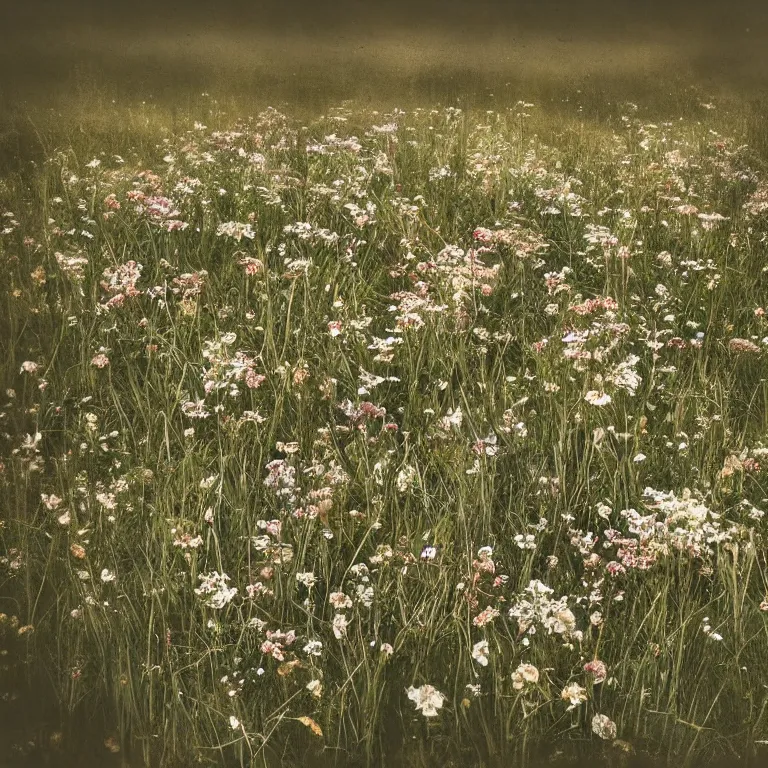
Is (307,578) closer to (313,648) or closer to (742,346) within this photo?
(313,648)

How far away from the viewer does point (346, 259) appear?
6.49 feet

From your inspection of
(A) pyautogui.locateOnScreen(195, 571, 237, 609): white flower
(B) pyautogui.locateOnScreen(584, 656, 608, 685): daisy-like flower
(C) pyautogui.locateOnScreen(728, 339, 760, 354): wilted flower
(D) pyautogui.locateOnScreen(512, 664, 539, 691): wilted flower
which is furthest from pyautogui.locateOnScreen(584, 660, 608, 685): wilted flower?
(C) pyautogui.locateOnScreen(728, 339, 760, 354): wilted flower

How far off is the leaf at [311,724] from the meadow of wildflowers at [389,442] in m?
0.01

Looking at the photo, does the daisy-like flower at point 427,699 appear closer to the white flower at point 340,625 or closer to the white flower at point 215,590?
the white flower at point 340,625

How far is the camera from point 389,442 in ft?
5.42

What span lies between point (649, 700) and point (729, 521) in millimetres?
408

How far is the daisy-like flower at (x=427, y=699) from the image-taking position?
4.65ft

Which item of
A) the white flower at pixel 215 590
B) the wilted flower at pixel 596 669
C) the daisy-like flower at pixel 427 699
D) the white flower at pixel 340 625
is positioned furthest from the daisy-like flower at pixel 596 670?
the white flower at pixel 215 590

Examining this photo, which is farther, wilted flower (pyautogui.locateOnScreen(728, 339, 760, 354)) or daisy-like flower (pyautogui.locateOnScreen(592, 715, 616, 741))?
wilted flower (pyautogui.locateOnScreen(728, 339, 760, 354))

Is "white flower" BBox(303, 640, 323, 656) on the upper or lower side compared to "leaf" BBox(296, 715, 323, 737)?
upper

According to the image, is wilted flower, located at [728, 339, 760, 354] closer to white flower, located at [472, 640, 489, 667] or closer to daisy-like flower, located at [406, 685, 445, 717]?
white flower, located at [472, 640, 489, 667]

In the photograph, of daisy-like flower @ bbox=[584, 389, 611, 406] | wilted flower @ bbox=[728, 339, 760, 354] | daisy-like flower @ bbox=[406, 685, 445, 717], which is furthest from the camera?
wilted flower @ bbox=[728, 339, 760, 354]

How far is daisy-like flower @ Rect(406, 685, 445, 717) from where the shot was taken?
1.42 meters

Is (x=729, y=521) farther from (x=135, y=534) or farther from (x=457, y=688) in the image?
(x=135, y=534)
